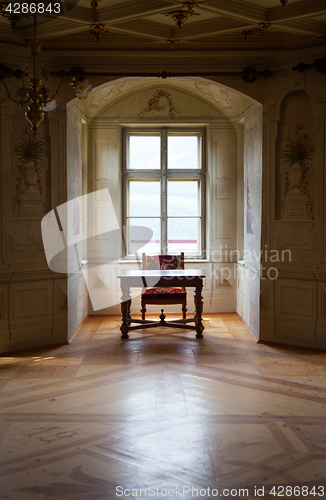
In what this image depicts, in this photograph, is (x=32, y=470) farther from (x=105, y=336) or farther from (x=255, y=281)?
(x=255, y=281)

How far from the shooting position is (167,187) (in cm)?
736

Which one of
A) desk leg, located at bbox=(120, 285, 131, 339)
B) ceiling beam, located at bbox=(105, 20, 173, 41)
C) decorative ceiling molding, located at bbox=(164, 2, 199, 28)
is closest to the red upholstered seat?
desk leg, located at bbox=(120, 285, 131, 339)

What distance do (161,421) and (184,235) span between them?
435 centimetres

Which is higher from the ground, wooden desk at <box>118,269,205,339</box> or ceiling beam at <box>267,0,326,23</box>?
ceiling beam at <box>267,0,326,23</box>

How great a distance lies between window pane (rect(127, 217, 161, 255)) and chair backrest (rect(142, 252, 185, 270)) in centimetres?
74

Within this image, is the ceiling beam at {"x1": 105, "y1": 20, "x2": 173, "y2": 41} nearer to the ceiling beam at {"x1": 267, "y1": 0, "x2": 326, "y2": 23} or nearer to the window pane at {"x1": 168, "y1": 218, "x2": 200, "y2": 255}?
the ceiling beam at {"x1": 267, "y1": 0, "x2": 326, "y2": 23}

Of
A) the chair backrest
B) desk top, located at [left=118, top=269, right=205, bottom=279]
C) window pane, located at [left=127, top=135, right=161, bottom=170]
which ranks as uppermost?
window pane, located at [left=127, top=135, right=161, bottom=170]

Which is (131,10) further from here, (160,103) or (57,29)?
(160,103)

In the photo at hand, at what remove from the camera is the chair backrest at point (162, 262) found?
6625 mm

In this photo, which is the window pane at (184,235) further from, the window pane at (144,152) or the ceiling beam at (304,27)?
the ceiling beam at (304,27)

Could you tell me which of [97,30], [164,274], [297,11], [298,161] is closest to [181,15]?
[97,30]

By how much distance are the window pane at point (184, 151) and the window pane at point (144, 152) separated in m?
0.21

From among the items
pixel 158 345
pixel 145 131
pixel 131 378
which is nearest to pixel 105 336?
pixel 158 345

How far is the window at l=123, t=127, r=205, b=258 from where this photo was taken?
7.29m
